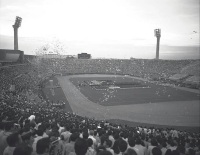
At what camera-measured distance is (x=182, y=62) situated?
296 ft

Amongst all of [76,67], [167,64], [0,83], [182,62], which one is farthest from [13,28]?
[182,62]

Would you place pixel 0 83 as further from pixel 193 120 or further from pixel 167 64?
pixel 167 64

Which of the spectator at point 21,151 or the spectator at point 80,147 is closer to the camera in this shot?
the spectator at point 21,151

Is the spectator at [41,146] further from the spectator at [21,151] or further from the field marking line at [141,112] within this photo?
the field marking line at [141,112]

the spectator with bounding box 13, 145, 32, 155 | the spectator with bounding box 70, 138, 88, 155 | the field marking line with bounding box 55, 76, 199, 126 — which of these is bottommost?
the field marking line with bounding box 55, 76, 199, 126

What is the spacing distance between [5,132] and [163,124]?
21.7m

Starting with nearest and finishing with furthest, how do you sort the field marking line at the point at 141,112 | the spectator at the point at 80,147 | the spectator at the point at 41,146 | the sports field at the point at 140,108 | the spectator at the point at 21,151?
the spectator at the point at 21,151 < the spectator at the point at 41,146 < the spectator at the point at 80,147 < the field marking line at the point at 141,112 < the sports field at the point at 140,108

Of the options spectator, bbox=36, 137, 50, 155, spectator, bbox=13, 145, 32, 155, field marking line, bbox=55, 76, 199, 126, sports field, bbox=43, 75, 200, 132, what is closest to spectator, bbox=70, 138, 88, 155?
spectator, bbox=36, 137, 50, 155

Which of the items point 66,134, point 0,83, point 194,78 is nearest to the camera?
point 66,134

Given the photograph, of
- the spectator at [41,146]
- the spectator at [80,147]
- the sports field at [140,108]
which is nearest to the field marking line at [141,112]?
the sports field at [140,108]

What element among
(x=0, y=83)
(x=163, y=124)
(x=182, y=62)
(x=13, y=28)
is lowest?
(x=163, y=124)

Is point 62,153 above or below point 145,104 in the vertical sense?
above

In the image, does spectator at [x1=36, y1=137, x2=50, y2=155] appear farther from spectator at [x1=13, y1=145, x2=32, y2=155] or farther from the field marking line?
the field marking line

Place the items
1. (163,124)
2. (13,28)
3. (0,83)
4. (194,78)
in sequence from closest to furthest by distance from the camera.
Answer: (163,124) < (0,83) < (194,78) < (13,28)
